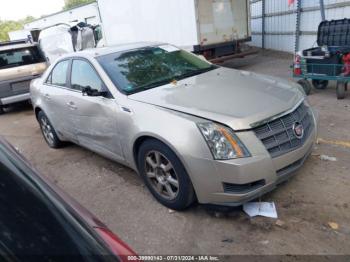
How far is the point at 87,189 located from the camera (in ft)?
14.0

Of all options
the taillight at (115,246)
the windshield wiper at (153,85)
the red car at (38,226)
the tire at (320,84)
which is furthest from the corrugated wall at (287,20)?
the red car at (38,226)

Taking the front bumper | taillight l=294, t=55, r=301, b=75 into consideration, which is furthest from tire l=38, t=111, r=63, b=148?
taillight l=294, t=55, r=301, b=75

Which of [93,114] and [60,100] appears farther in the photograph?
[60,100]

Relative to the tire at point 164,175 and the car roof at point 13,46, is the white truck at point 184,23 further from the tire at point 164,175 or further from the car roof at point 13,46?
the tire at point 164,175

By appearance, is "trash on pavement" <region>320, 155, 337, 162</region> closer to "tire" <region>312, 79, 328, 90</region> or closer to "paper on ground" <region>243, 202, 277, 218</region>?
"paper on ground" <region>243, 202, 277, 218</region>

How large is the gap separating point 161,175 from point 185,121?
0.72m

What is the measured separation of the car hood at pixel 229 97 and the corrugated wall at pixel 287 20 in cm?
717

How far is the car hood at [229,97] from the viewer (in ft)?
9.93

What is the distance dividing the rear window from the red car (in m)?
8.37

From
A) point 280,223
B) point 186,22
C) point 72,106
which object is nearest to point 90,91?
point 72,106

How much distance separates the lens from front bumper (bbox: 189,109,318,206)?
2.86m

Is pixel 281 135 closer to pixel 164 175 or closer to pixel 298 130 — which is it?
pixel 298 130

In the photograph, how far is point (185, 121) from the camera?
3031 mm

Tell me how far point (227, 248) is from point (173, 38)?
8.40 m
